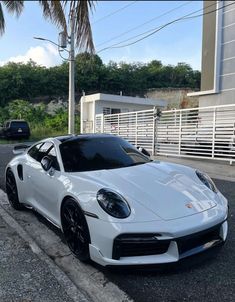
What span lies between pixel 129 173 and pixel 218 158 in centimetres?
808

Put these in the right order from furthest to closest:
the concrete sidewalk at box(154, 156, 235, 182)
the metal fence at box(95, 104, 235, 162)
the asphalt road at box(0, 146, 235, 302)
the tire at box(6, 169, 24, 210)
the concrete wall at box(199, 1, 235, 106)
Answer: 1. the concrete wall at box(199, 1, 235, 106)
2. the metal fence at box(95, 104, 235, 162)
3. the concrete sidewalk at box(154, 156, 235, 182)
4. the tire at box(6, 169, 24, 210)
5. the asphalt road at box(0, 146, 235, 302)

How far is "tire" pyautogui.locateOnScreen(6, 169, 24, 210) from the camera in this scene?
243 inches

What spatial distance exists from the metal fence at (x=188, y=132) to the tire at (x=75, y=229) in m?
7.99

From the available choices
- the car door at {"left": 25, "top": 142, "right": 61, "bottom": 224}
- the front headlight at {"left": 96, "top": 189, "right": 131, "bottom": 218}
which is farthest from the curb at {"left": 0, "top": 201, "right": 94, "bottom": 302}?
the front headlight at {"left": 96, "top": 189, "right": 131, "bottom": 218}

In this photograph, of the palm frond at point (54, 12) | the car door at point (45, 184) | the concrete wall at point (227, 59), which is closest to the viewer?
the car door at point (45, 184)

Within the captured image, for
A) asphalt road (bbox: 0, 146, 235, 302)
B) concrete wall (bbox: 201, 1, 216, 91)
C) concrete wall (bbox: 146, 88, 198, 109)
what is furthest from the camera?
concrete wall (bbox: 146, 88, 198, 109)

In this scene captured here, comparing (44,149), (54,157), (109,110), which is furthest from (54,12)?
(109,110)

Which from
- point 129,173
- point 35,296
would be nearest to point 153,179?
point 129,173

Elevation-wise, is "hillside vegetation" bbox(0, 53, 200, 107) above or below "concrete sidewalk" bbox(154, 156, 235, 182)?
above

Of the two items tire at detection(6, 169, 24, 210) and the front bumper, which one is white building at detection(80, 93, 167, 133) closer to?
tire at detection(6, 169, 24, 210)

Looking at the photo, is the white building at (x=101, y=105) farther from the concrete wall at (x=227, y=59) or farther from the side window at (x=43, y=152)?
the side window at (x=43, y=152)

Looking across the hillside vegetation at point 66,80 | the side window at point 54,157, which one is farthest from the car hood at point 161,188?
the hillside vegetation at point 66,80

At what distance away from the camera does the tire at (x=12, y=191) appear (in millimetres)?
6168

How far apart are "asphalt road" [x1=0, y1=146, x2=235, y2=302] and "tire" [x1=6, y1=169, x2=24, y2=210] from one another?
9.48 feet
